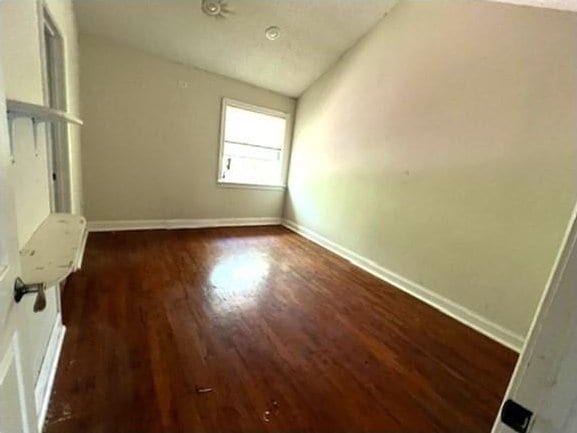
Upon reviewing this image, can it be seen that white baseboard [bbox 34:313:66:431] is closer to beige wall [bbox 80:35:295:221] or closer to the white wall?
the white wall

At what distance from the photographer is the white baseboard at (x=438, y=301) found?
230 centimetres

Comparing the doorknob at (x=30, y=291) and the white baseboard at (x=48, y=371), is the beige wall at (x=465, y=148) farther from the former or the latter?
the white baseboard at (x=48, y=371)

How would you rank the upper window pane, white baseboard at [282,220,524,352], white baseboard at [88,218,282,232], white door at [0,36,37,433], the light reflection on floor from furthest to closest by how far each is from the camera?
the upper window pane, white baseboard at [88,218,282,232], the light reflection on floor, white baseboard at [282,220,524,352], white door at [0,36,37,433]

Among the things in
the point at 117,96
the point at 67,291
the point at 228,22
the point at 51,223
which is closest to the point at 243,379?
the point at 51,223

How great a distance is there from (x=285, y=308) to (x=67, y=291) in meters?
1.76

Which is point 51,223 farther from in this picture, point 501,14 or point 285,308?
point 501,14

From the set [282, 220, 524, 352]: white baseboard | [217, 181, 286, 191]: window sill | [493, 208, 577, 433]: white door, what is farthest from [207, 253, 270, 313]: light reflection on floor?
[493, 208, 577, 433]: white door

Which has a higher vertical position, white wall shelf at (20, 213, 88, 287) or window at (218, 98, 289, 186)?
window at (218, 98, 289, 186)

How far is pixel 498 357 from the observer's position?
214cm

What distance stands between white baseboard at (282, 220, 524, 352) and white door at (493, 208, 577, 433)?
7.21 feet

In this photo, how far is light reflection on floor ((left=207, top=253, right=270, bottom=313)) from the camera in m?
2.48

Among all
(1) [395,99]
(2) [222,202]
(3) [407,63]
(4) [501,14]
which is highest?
(4) [501,14]

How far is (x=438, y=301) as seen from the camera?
2795 mm

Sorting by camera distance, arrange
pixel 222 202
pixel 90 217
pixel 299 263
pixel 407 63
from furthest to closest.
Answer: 1. pixel 222 202
2. pixel 90 217
3. pixel 299 263
4. pixel 407 63
